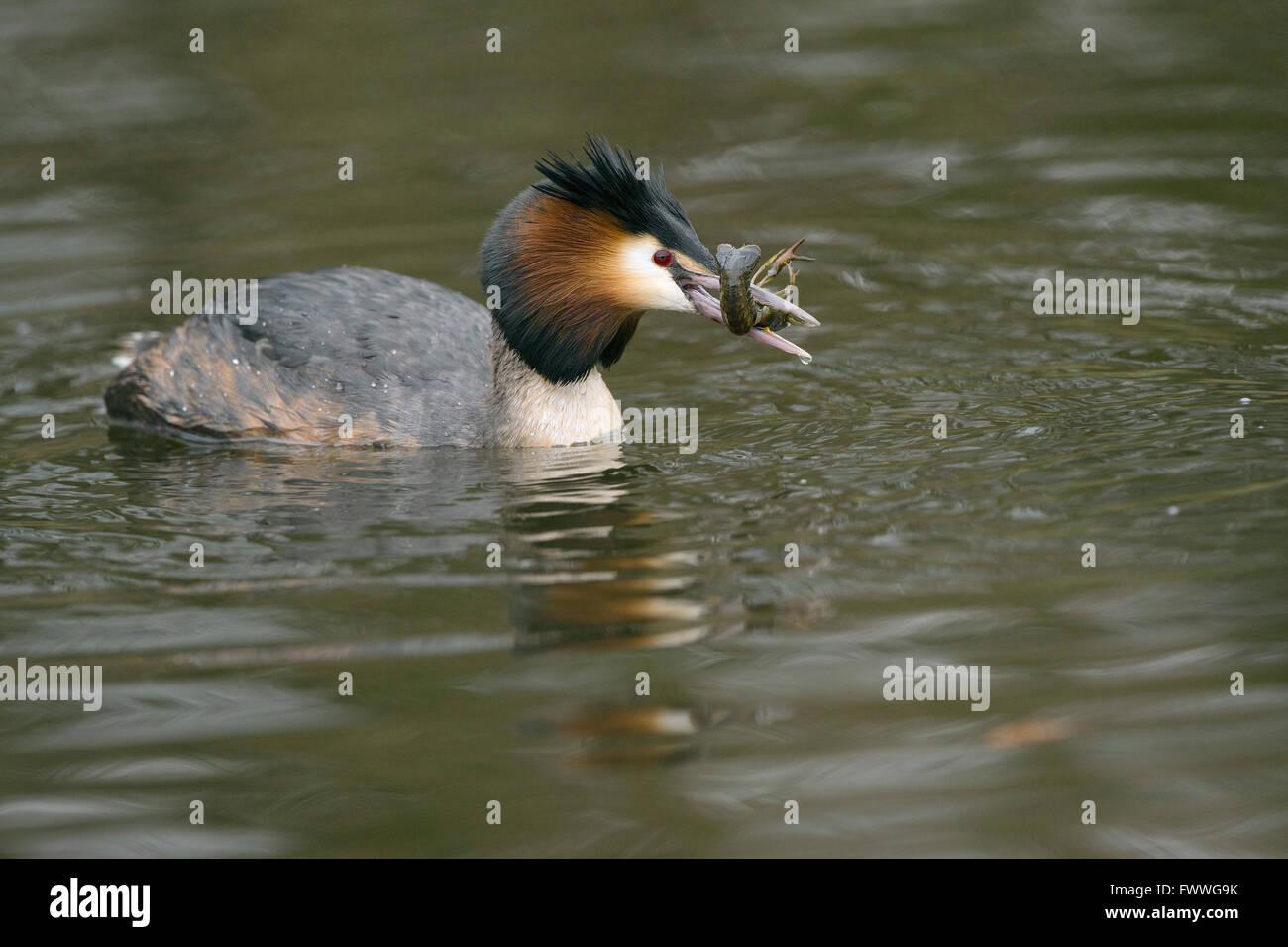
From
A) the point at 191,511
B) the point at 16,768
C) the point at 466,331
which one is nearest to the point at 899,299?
the point at 466,331

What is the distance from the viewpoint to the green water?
5.29m

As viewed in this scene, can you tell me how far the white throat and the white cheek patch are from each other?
656mm

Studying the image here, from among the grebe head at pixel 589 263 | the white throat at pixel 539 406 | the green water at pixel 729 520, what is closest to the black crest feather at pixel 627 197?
the grebe head at pixel 589 263

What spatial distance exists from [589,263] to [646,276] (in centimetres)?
28

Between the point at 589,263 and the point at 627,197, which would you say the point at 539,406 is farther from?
the point at 627,197

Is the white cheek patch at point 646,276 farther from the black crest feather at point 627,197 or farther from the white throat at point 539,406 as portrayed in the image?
the white throat at point 539,406

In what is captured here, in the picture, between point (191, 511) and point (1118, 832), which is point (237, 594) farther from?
point (1118, 832)

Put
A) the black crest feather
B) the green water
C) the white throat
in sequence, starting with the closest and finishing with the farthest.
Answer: the green water < the black crest feather < the white throat

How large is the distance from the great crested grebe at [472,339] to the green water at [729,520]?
0.20 m

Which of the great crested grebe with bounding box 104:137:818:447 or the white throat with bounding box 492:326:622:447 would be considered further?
the white throat with bounding box 492:326:622:447

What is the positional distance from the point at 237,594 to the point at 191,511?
1.07 metres

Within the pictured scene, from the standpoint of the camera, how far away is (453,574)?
6785 millimetres

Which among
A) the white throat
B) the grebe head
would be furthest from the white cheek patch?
the white throat

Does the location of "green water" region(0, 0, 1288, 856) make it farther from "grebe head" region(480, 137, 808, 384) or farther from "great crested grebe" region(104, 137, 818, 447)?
"grebe head" region(480, 137, 808, 384)
